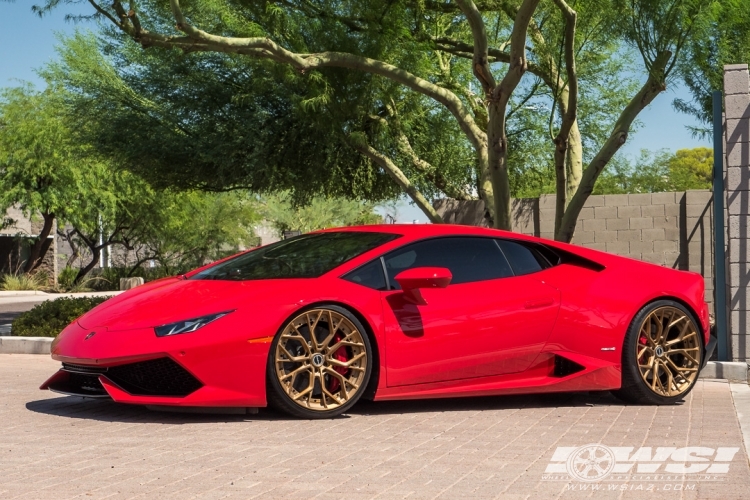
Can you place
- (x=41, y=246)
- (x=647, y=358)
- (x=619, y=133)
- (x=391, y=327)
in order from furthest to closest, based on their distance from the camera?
1. (x=41, y=246)
2. (x=619, y=133)
3. (x=647, y=358)
4. (x=391, y=327)

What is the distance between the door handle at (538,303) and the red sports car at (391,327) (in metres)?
0.01

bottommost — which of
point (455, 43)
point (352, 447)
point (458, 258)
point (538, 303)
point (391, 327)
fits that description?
point (352, 447)

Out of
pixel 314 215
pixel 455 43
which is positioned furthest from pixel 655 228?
pixel 314 215

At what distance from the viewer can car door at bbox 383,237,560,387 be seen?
Answer: 744 cm

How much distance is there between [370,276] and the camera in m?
7.56

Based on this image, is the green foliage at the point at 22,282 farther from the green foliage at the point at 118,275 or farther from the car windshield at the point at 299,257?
the car windshield at the point at 299,257

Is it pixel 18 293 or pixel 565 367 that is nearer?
pixel 565 367

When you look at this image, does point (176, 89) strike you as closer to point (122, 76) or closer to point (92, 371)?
point (122, 76)

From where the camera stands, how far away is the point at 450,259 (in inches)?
314

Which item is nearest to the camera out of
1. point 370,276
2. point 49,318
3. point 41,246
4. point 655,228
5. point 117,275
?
point 370,276

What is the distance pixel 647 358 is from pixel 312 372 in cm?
284

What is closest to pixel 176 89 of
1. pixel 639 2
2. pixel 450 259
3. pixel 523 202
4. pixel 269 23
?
pixel 269 23

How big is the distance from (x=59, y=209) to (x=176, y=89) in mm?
19596

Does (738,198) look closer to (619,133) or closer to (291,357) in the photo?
(619,133)
